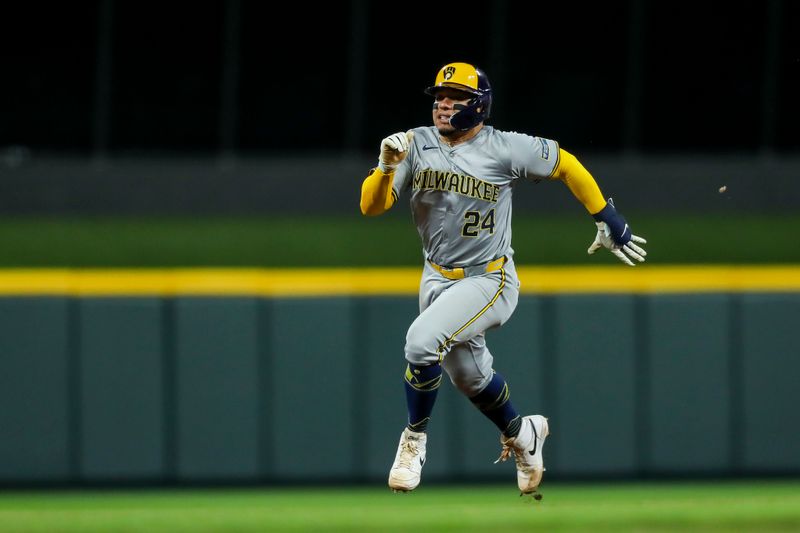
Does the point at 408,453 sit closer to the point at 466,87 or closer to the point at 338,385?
the point at 466,87

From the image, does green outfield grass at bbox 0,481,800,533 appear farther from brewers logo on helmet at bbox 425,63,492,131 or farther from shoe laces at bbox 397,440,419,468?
brewers logo on helmet at bbox 425,63,492,131

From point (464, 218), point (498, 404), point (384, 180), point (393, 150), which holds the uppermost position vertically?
point (393, 150)

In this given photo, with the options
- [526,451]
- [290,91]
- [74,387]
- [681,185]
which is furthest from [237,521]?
[681,185]

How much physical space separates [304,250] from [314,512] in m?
5.50

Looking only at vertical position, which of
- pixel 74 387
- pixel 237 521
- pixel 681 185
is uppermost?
pixel 681 185

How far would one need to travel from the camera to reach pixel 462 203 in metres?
5.11

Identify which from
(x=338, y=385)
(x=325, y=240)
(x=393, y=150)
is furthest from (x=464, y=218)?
(x=325, y=240)

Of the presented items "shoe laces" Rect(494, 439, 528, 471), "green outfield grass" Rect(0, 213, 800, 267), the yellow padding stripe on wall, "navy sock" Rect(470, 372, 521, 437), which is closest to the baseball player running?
"navy sock" Rect(470, 372, 521, 437)

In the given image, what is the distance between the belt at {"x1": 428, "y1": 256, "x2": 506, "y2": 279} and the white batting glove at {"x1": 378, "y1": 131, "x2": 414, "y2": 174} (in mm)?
620

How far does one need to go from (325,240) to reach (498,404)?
943cm

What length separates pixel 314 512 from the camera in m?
9.85

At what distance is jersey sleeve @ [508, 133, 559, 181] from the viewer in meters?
5.15

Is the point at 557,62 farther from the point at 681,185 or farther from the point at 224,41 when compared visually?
the point at 224,41

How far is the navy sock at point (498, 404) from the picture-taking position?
594 centimetres
